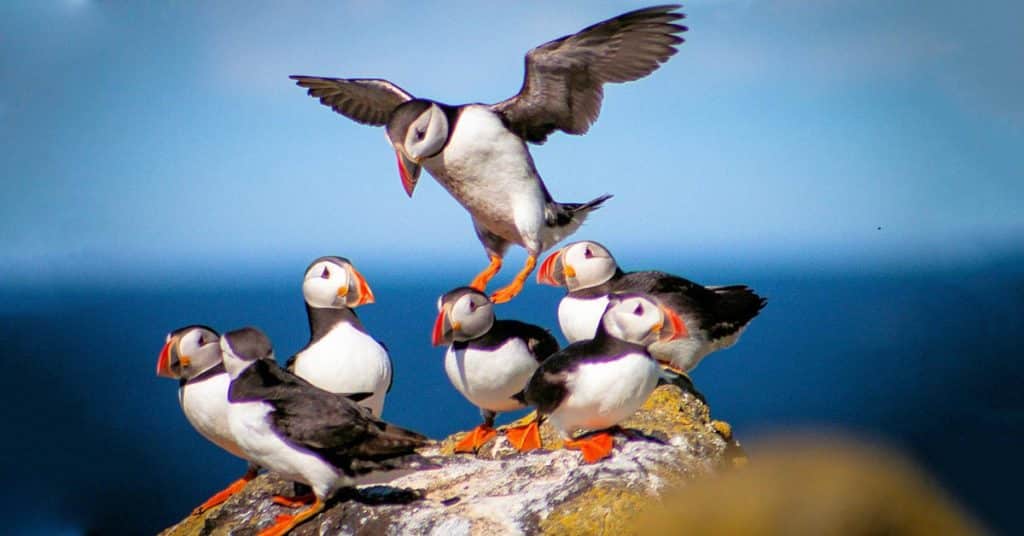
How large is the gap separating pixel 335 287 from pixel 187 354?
0.57m

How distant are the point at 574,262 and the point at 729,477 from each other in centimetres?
280

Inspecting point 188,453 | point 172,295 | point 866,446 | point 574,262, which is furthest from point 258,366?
point 172,295

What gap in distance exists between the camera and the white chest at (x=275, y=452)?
2.85m

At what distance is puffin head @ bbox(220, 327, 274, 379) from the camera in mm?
3002

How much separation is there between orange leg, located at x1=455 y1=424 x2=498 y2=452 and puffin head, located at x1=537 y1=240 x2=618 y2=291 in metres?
0.64

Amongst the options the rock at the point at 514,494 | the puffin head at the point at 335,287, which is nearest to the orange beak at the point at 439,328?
the puffin head at the point at 335,287

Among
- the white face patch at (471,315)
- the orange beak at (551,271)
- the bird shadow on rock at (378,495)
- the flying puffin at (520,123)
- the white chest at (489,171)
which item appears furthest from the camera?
the white chest at (489,171)

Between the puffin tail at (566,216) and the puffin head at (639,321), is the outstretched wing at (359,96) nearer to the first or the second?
the puffin tail at (566,216)

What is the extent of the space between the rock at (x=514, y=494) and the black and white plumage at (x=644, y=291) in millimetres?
575

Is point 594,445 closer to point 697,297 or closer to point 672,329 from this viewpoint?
point 672,329

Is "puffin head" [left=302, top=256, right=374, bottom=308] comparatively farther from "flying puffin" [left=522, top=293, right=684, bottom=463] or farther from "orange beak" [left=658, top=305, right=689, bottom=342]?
"orange beak" [left=658, top=305, right=689, bottom=342]

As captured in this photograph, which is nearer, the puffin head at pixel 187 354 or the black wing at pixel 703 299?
the puffin head at pixel 187 354

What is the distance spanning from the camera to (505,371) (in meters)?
3.63

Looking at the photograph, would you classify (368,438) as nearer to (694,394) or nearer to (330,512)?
(330,512)
